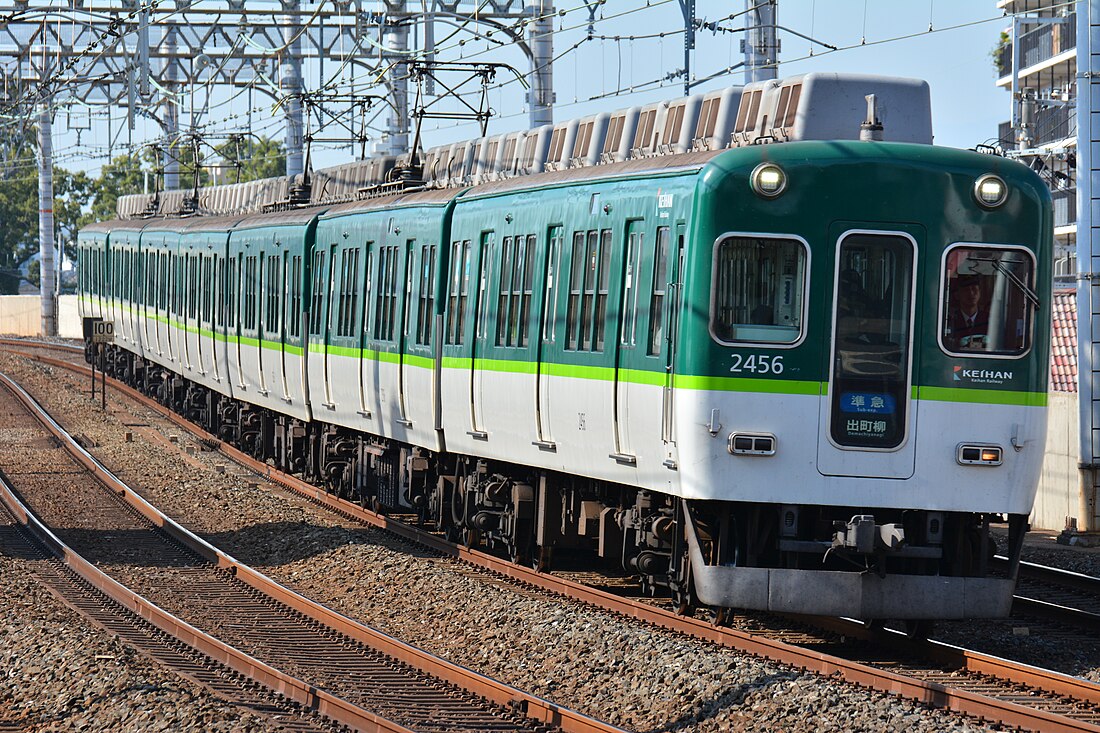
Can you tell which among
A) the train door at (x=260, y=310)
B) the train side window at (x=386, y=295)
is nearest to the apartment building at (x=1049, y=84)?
the train door at (x=260, y=310)

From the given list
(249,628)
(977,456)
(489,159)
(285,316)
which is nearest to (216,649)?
(249,628)

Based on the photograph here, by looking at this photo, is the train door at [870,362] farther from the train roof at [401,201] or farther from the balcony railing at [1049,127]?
the balcony railing at [1049,127]

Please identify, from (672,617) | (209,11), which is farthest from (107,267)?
(672,617)

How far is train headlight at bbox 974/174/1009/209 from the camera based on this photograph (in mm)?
10562

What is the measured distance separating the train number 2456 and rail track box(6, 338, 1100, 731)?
5.31ft

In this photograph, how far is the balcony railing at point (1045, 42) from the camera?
5847 centimetres

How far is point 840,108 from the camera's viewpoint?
11234mm

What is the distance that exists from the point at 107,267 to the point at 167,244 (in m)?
9.03

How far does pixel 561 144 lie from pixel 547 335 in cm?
233

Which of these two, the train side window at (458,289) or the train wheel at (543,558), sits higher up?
the train side window at (458,289)

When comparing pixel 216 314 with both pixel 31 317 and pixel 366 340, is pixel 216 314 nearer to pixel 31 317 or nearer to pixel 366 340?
pixel 366 340

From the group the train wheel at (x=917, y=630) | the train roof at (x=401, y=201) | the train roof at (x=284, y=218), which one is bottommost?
the train wheel at (x=917, y=630)

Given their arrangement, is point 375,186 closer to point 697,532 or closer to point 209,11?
point 697,532

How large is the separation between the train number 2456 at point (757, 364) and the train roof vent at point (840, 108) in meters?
1.59
